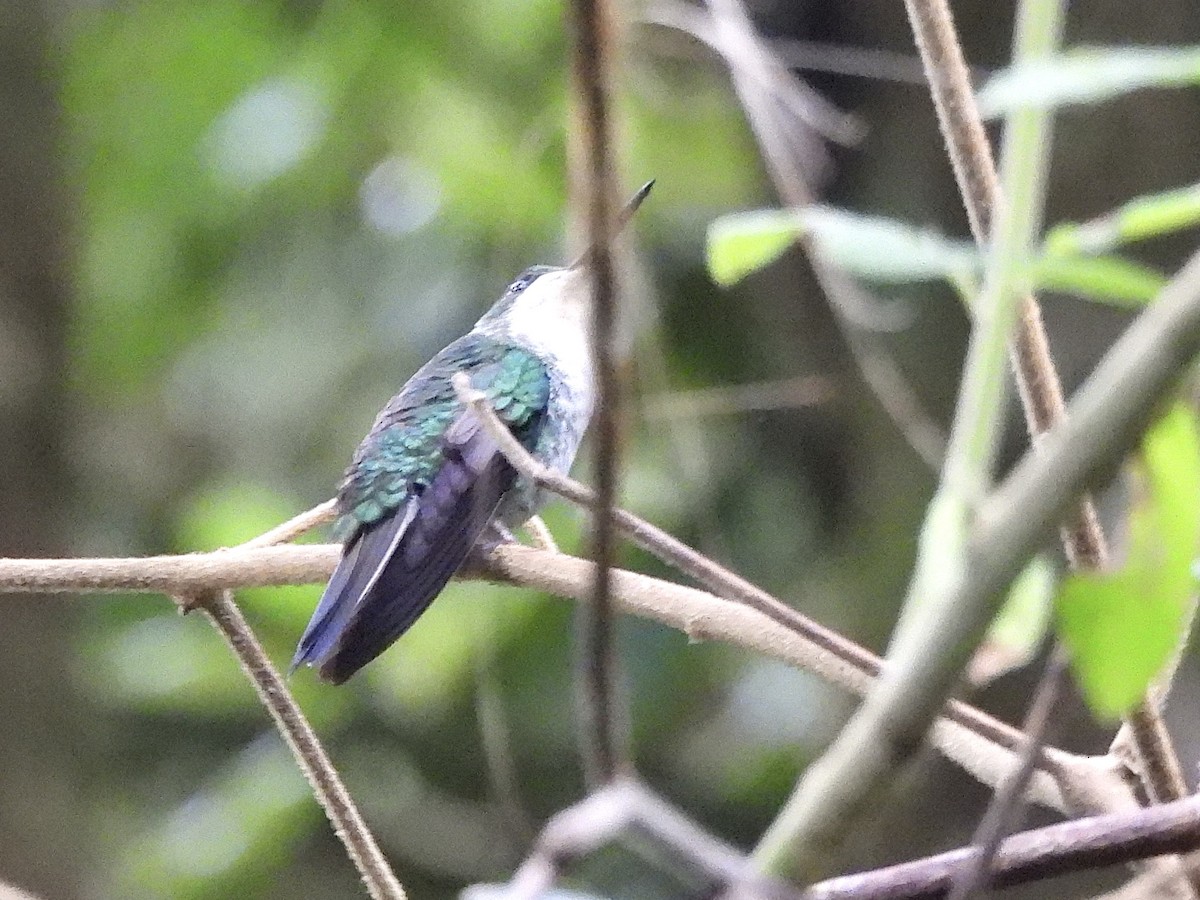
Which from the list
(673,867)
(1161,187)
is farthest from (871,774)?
(1161,187)

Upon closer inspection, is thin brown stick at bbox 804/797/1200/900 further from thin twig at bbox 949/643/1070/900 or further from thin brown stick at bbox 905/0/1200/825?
thin brown stick at bbox 905/0/1200/825

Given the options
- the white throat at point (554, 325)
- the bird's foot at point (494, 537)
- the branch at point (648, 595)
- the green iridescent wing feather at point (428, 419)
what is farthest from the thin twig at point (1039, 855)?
the white throat at point (554, 325)

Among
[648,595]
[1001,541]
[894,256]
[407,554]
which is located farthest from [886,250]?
[407,554]

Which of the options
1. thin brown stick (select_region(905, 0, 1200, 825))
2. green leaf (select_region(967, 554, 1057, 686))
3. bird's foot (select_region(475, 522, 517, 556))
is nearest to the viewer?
green leaf (select_region(967, 554, 1057, 686))

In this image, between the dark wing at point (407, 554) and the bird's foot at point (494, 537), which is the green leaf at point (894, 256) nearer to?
the dark wing at point (407, 554)

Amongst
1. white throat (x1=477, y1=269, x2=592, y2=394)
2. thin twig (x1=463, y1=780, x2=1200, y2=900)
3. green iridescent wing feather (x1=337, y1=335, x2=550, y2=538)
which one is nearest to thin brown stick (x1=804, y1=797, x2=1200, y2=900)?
thin twig (x1=463, y1=780, x2=1200, y2=900)

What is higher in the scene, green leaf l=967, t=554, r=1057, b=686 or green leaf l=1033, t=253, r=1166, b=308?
green leaf l=1033, t=253, r=1166, b=308

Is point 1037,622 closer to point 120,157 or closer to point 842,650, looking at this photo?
point 842,650
